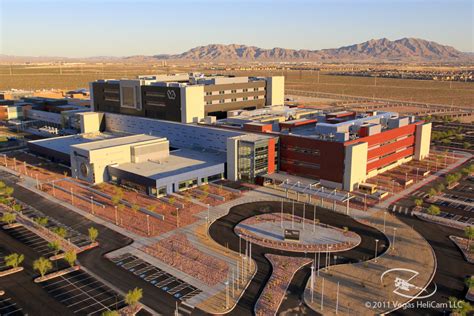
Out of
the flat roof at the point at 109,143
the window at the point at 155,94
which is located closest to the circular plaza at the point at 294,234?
the flat roof at the point at 109,143

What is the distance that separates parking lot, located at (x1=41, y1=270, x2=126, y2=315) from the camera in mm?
40969

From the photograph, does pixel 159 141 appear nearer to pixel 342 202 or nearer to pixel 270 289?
pixel 342 202

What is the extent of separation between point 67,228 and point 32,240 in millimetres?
4837

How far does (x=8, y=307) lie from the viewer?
135 ft

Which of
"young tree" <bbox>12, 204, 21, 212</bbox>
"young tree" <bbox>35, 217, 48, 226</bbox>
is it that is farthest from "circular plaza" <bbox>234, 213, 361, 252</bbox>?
"young tree" <bbox>12, 204, 21, 212</bbox>

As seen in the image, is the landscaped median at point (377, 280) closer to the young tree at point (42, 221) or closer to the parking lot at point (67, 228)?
the parking lot at point (67, 228)

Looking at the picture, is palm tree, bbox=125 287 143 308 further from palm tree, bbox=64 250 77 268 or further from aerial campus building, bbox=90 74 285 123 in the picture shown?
aerial campus building, bbox=90 74 285 123

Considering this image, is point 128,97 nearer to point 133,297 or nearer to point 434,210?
point 133,297

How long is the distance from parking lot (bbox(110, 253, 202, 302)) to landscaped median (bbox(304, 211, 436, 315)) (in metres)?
12.3

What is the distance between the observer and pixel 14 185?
78.5 metres

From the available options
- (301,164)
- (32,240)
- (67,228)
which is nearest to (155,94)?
(301,164)

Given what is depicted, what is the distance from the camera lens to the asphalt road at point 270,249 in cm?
4222

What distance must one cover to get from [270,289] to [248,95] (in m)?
76.0

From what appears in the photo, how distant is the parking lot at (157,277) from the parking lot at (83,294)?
392 cm
